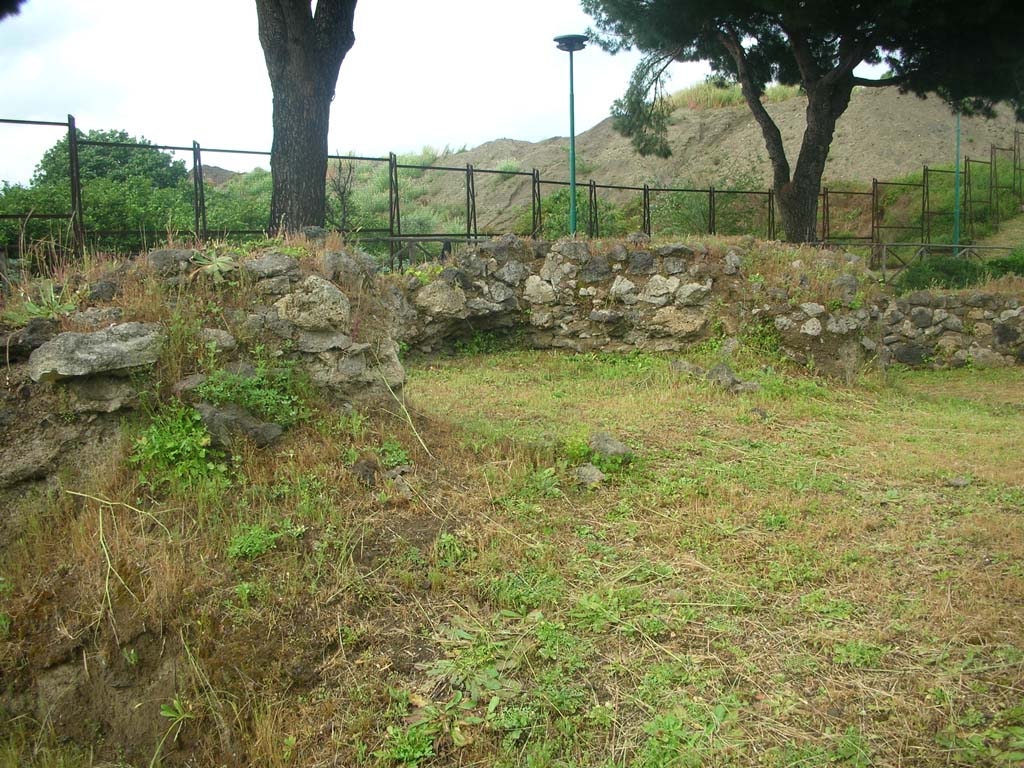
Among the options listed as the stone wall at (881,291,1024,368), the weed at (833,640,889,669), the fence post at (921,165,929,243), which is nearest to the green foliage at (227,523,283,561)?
the weed at (833,640,889,669)

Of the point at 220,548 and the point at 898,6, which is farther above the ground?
the point at 898,6

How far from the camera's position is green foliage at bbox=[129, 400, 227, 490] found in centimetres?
454

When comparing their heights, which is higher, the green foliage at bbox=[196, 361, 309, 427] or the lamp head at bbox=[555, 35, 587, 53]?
the lamp head at bbox=[555, 35, 587, 53]

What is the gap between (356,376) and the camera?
225 inches

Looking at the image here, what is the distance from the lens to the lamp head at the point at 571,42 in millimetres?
16703

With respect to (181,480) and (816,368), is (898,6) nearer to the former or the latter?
(816,368)

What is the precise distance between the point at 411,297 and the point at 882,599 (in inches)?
278

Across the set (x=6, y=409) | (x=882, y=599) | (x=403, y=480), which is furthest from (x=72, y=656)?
(x=882, y=599)

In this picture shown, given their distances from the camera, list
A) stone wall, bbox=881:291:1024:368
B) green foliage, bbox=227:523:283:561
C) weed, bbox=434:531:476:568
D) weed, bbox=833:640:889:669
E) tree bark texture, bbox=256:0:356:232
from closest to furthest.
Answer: weed, bbox=833:640:889:669, green foliage, bbox=227:523:283:561, weed, bbox=434:531:476:568, tree bark texture, bbox=256:0:356:232, stone wall, bbox=881:291:1024:368

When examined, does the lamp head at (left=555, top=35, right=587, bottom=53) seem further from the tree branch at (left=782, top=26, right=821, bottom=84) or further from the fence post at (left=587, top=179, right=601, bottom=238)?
the tree branch at (left=782, top=26, right=821, bottom=84)

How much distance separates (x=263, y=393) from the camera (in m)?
5.11

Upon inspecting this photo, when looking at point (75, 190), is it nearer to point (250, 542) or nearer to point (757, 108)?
point (250, 542)

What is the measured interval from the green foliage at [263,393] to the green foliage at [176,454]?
8.2 inches

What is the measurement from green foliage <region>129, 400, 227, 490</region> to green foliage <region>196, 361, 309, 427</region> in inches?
8.2
